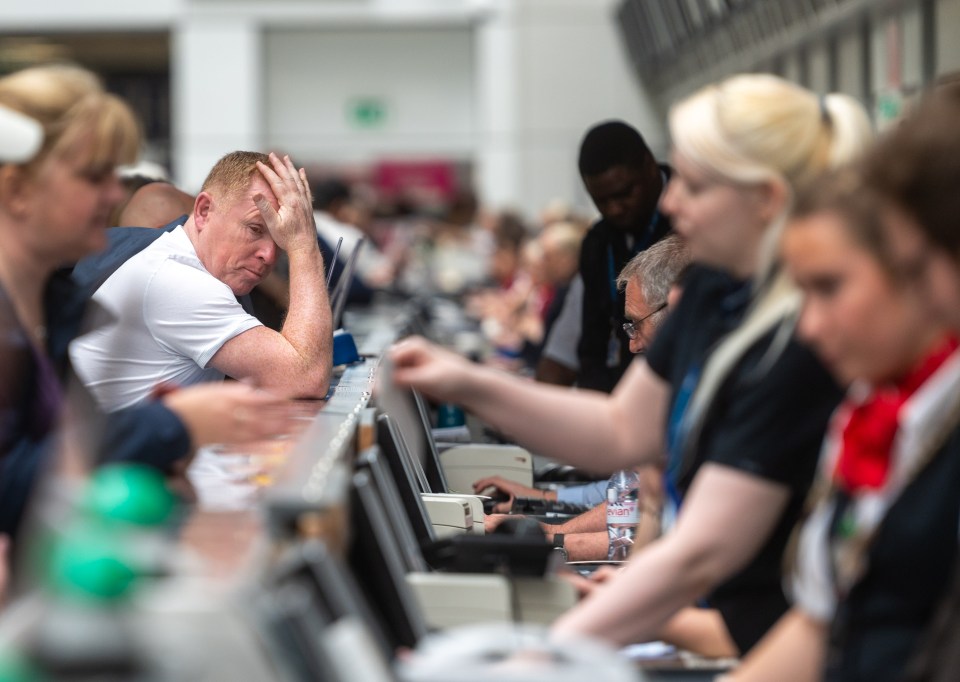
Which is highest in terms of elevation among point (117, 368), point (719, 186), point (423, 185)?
point (719, 186)

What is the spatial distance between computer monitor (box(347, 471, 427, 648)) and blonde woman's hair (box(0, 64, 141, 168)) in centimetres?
78

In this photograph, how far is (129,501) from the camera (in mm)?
1959

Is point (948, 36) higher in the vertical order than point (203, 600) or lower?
higher

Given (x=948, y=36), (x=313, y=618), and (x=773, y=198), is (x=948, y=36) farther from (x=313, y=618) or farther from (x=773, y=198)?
(x=313, y=618)

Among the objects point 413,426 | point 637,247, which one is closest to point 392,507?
point 413,426

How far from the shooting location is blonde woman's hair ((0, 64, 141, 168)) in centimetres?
278

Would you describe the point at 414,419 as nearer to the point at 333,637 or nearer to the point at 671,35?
the point at 333,637

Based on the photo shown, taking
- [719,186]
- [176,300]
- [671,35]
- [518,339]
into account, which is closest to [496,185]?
[671,35]

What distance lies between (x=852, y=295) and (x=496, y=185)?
19735 mm

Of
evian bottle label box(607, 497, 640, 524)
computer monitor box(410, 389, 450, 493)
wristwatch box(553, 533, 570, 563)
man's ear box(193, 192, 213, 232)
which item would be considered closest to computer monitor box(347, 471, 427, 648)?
wristwatch box(553, 533, 570, 563)

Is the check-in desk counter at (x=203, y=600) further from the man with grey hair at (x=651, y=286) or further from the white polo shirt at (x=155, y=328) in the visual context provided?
the man with grey hair at (x=651, y=286)

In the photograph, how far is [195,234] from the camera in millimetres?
4355

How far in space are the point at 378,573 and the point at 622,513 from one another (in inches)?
68.5

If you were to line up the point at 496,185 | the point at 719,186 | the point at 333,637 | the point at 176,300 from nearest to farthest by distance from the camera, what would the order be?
the point at 333,637
the point at 719,186
the point at 176,300
the point at 496,185
